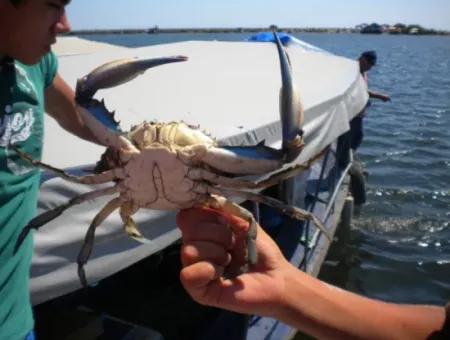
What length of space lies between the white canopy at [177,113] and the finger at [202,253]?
29.6 inches

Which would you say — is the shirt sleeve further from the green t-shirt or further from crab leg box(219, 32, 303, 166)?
crab leg box(219, 32, 303, 166)

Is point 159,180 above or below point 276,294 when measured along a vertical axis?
above

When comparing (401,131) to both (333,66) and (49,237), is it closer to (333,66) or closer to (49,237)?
(333,66)

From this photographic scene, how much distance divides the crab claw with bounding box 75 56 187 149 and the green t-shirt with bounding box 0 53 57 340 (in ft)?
0.67

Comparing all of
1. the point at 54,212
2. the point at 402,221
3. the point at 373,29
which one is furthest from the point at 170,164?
the point at 373,29

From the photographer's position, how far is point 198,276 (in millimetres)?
1718

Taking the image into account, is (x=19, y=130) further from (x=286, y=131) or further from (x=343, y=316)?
(x=343, y=316)

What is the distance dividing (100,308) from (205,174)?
2.90 meters

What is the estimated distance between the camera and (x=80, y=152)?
2764 millimetres

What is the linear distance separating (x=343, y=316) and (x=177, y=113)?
2.04m

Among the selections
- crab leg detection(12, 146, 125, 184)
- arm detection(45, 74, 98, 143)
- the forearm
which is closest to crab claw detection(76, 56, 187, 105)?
crab leg detection(12, 146, 125, 184)

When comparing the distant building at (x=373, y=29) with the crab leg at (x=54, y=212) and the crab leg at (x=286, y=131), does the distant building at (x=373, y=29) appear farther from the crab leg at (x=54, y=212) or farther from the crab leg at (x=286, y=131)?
the crab leg at (x=54, y=212)

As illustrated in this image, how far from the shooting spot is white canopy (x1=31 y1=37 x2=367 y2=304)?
242 centimetres

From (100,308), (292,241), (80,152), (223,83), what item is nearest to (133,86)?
(223,83)
